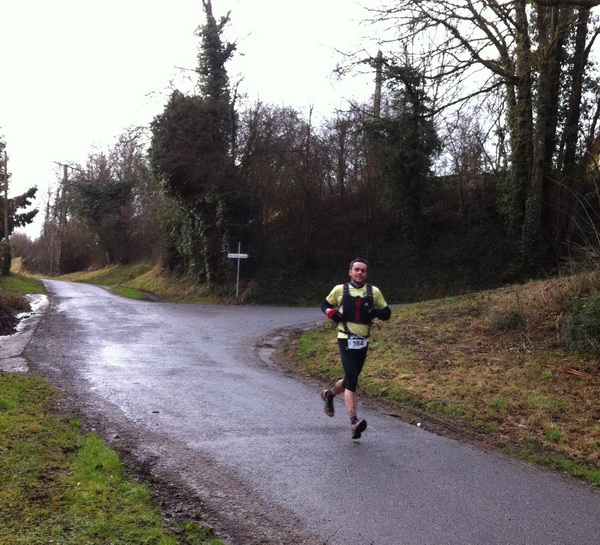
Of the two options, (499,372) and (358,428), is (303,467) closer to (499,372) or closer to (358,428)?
(358,428)

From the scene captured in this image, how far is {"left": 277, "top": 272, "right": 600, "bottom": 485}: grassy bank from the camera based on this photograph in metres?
6.76

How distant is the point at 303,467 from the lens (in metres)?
5.59

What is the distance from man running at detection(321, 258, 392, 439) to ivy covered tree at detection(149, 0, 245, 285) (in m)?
22.1

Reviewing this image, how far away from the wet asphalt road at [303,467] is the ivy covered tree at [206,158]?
1825 centimetres

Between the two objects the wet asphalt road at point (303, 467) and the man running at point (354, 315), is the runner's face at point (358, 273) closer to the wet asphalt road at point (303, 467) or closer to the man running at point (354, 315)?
the man running at point (354, 315)

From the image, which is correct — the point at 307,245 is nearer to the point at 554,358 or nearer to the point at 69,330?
the point at 69,330

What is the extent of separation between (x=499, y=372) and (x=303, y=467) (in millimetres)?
4493

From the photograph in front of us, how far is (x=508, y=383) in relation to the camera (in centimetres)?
845

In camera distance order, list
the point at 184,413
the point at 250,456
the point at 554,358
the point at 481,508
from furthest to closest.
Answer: the point at 554,358, the point at 184,413, the point at 250,456, the point at 481,508

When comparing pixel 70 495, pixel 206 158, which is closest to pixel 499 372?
pixel 70 495

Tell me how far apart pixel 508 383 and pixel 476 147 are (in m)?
22.0

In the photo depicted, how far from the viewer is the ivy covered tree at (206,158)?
28.3 metres

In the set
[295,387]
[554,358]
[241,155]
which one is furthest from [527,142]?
[295,387]

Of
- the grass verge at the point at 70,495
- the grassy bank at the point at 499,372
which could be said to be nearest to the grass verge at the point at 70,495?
the grass verge at the point at 70,495
